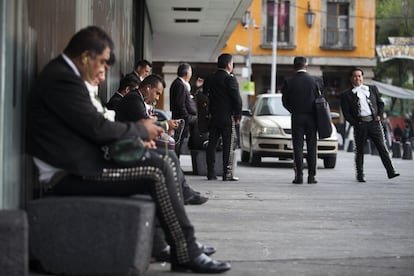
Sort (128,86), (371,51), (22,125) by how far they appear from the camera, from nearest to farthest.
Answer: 1. (22,125)
2. (128,86)
3. (371,51)

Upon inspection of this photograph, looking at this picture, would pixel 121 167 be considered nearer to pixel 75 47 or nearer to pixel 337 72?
pixel 75 47

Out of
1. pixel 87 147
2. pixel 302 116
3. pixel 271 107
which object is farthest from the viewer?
pixel 271 107

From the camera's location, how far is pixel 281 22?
49500 millimetres

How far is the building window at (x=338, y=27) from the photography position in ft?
164

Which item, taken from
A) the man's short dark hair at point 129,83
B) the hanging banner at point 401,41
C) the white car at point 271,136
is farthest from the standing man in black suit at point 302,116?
the hanging banner at point 401,41

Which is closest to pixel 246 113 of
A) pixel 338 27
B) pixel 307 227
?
pixel 307 227

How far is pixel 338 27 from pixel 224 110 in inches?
1507

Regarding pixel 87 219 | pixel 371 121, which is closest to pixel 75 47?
pixel 87 219

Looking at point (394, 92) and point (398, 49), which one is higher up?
point (398, 49)

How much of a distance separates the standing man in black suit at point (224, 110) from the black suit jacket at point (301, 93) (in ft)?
2.75

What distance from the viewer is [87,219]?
520cm

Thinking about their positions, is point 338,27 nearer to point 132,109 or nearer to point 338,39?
point 338,39

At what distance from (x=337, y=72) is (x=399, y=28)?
624 cm

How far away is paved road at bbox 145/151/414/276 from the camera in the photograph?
6.11m
